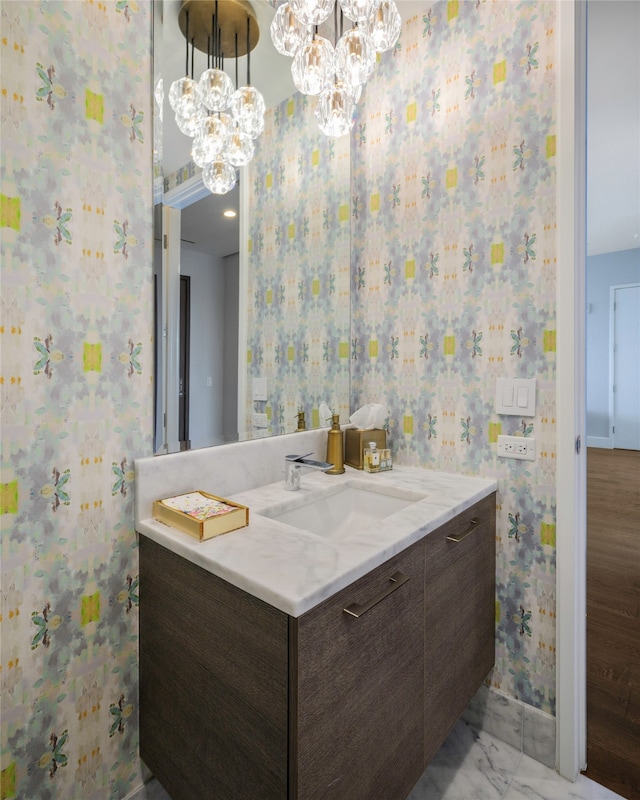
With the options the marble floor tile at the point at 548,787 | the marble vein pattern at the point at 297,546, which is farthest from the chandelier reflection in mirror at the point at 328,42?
the marble floor tile at the point at 548,787

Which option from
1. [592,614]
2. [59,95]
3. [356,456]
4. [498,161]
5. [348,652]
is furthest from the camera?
[592,614]

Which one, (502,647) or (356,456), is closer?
(502,647)

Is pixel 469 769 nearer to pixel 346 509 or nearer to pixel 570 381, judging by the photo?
pixel 346 509

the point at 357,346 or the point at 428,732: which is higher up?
the point at 357,346

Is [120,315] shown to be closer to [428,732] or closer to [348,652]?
[348,652]

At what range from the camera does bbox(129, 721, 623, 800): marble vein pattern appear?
4.21 ft

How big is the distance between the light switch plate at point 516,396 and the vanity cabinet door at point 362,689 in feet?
2.08

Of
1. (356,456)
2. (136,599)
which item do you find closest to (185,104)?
(356,456)

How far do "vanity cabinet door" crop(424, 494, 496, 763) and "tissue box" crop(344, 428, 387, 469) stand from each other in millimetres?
468

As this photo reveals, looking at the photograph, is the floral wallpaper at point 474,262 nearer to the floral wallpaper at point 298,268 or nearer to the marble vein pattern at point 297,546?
the floral wallpaper at point 298,268

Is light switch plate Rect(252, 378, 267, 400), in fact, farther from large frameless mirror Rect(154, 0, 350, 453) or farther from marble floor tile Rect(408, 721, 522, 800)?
marble floor tile Rect(408, 721, 522, 800)

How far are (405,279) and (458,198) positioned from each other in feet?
1.11

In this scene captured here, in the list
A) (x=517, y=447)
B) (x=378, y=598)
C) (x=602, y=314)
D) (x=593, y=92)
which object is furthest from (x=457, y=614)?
(x=602, y=314)

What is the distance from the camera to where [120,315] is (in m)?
1.14
